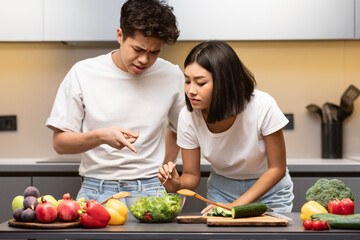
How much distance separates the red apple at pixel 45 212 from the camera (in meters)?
1.58

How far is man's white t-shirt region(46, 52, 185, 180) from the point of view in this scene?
2.23m

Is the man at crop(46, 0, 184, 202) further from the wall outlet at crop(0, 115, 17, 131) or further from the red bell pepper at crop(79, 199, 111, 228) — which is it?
the wall outlet at crop(0, 115, 17, 131)

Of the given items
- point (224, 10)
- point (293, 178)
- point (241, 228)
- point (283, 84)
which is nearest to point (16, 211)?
point (241, 228)

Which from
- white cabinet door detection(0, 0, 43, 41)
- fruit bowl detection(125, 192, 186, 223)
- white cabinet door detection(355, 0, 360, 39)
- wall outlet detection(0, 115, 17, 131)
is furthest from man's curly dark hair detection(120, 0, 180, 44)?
wall outlet detection(0, 115, 17, 131)

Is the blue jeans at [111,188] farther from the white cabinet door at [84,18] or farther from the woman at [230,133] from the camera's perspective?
the white cabinet door at [84,18]

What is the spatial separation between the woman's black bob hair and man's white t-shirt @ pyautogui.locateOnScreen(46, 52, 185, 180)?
38cm

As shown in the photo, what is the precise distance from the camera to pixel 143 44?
210cm

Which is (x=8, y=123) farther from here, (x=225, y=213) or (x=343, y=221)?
(x=343, y=221)

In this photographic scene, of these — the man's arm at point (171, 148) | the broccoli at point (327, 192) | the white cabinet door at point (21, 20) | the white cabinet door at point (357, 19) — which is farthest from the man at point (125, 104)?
the white cabinet door at point (357, 19)

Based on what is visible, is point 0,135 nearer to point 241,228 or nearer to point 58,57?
point 58,57

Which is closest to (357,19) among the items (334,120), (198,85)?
(334,120)

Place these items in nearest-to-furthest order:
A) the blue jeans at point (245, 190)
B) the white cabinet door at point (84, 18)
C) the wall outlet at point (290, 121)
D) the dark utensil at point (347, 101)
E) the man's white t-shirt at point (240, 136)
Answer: the man's white t-shirt at point (240, 136) < the blue jeans at point (245, 190) < the white cabinet door at point (84, 18) < the dark utensil at point (347, 101) < the wall outlet at point (290, 121)

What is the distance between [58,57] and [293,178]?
5.77 ft

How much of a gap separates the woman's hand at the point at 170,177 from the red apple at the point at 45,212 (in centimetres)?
41
